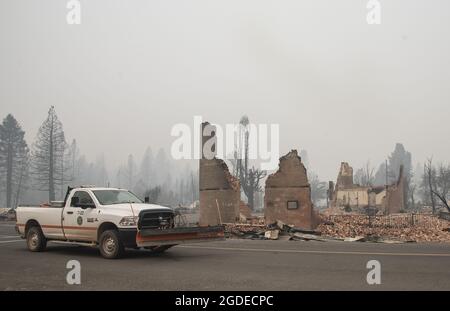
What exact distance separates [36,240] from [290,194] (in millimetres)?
16781

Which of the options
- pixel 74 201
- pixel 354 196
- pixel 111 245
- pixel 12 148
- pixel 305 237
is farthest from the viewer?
pixel 12 148

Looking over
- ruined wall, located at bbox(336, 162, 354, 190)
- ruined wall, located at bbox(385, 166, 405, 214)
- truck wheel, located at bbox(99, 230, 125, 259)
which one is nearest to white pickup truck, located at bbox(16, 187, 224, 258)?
truck wheel, located at bbox(99, 230, 125, 259)

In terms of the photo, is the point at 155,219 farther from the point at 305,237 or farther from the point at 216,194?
the point at 216,194

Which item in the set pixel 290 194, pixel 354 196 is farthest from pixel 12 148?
pixel 290 194

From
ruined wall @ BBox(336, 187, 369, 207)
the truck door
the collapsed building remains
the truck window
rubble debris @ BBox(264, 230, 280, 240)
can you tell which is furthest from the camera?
ruined wall @ BBox(336, 187, 369, 207)

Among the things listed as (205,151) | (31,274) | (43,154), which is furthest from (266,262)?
(43,154)

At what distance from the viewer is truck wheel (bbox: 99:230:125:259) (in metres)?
12.2

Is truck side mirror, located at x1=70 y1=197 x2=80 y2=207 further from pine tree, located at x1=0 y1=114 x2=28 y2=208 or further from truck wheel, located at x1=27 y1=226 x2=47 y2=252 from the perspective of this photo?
pine tree, located at x1=0 y1=114 x2=28 y2=208

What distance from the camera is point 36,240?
1460 cm

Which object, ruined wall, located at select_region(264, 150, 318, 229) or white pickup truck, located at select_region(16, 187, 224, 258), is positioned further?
ruined wall, located at select_region(264, 150, 318, 229)
